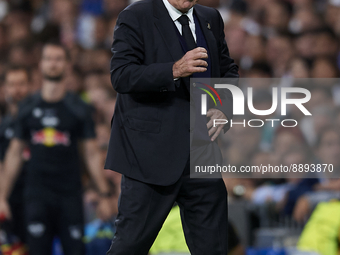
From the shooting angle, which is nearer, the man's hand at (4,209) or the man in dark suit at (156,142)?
the man in dark suit at (156,142)

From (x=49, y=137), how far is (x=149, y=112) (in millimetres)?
2623

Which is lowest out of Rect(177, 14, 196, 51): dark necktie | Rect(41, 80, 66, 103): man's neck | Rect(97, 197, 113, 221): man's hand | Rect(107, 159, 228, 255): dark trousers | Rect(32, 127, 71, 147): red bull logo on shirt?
Rect(97, 197, 113, 221): man's hand

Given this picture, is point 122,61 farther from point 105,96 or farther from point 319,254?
point 105,96

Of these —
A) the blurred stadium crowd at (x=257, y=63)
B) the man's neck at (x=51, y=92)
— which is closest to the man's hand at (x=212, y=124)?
the blurred stadium crowd at (x=257, y=63)

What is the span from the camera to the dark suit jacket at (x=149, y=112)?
222cm

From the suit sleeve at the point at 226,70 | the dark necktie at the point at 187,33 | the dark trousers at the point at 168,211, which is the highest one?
the dark necktie at the point at 187,33

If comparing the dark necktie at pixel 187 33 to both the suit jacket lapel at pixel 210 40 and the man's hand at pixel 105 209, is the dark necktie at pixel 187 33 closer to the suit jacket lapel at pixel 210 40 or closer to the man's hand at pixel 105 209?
the suit jacket lapel at pixel 210 40

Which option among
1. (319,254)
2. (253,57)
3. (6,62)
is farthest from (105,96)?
(319,254)

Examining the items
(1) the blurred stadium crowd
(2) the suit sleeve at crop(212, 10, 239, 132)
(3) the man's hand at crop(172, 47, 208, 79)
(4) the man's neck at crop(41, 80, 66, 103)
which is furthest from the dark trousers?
(4) the man's neck at crop(41, 80, 66, 103)

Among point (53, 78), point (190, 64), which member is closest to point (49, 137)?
point (53, 78)

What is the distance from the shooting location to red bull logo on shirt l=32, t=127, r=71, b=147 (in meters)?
4.64

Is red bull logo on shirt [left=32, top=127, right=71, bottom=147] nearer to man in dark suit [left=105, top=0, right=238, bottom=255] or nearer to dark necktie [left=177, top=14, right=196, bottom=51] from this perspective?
man in dark suit [left=105, top=0, right=238, bottom=255]

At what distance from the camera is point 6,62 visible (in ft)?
22.9

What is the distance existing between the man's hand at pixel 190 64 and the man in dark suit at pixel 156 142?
A: 7cm
